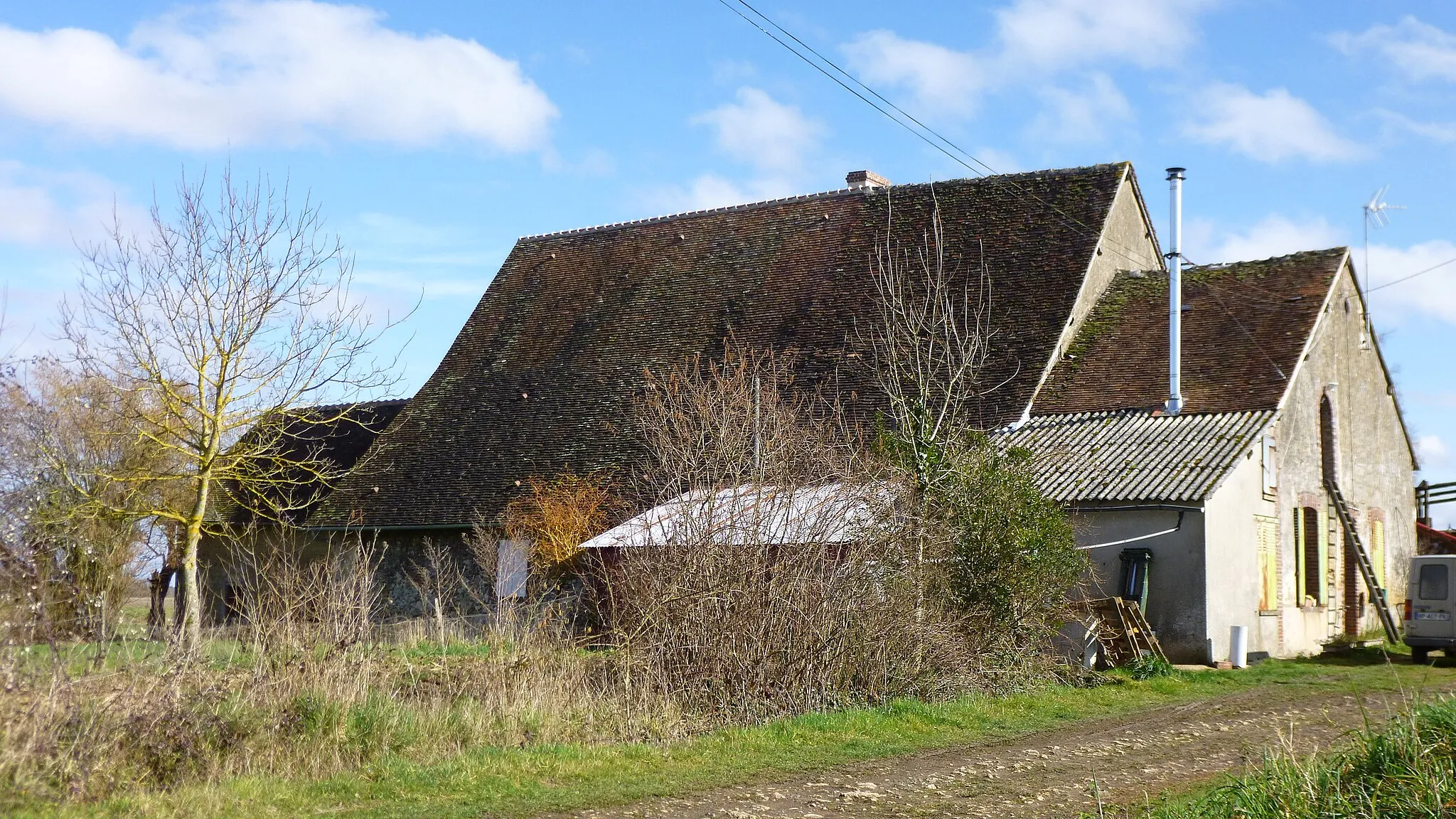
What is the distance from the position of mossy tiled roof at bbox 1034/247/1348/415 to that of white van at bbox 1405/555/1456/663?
3.39 m

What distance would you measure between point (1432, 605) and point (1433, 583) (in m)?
0.34

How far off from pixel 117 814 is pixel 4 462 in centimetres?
1377

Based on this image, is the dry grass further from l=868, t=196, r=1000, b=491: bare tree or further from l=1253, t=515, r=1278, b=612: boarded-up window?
l=1253, t=515, r=1278, b=612: boarded-up window

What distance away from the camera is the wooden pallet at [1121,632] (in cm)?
1755

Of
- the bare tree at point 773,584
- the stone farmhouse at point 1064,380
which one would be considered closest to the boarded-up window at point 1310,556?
the stone farmhouse at point 1064,380

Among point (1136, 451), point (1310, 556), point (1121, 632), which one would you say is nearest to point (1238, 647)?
point (1121, 632)

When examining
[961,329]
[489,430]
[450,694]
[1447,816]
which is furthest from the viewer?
[489,430]

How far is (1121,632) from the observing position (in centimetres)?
1767

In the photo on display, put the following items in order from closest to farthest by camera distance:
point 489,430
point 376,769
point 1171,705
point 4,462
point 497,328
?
point 376,769 < point 1171,705 < point 4,462 < point 489,430 < point 497,328

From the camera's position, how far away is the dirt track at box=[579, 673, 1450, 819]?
8531 millimetres

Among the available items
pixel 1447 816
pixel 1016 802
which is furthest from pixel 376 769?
pixel 1447 816

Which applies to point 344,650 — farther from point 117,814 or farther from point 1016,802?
point 1016,802

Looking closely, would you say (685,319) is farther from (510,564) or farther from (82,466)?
(82,466)

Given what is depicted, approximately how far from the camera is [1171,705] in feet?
47.1
